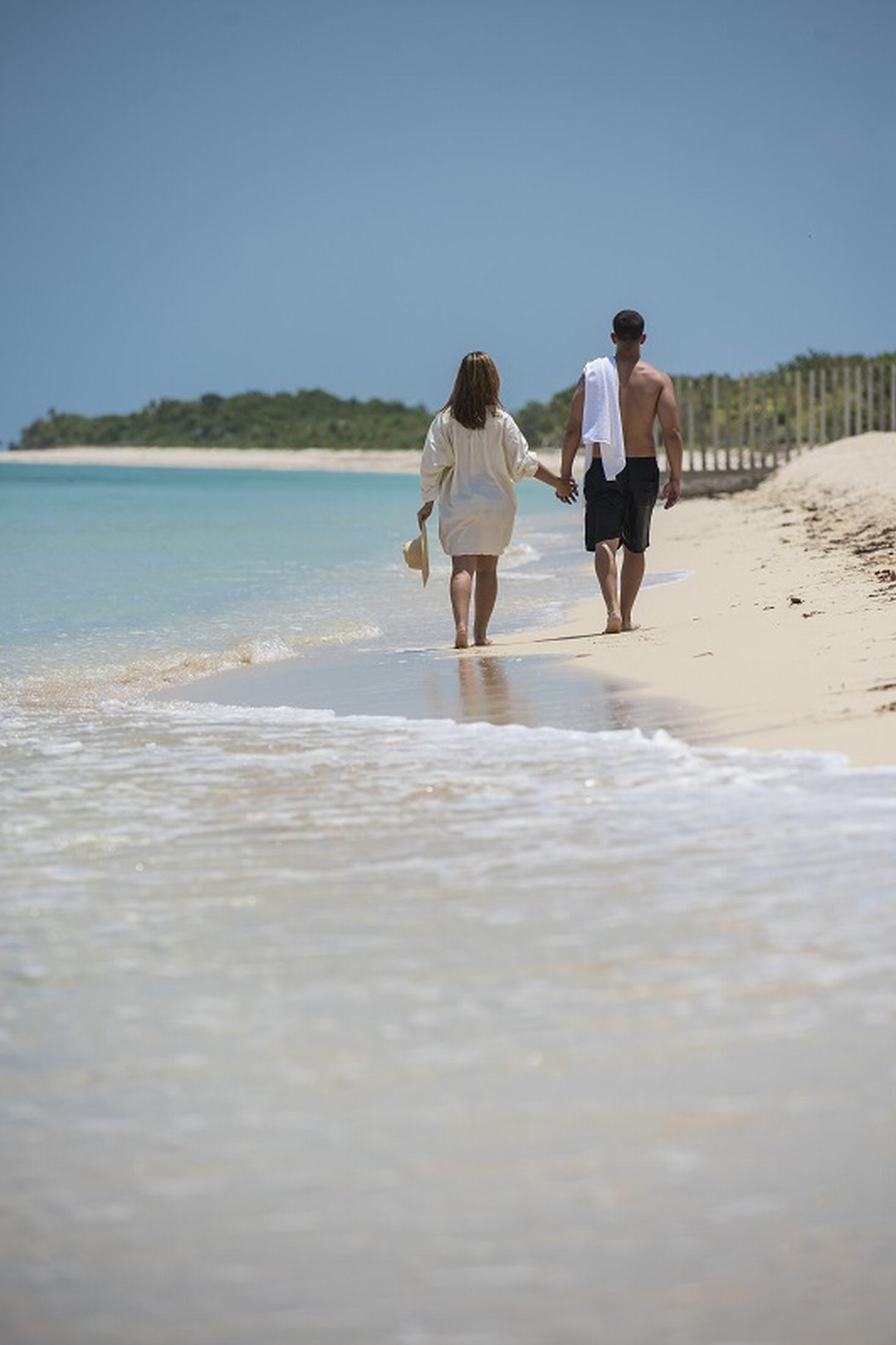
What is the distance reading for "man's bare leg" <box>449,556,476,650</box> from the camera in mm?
10219

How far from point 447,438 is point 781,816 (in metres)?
5.69

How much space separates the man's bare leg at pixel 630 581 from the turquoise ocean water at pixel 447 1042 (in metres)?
3.97

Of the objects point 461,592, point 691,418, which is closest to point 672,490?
point 461,592

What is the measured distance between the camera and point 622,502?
1042 centimetres

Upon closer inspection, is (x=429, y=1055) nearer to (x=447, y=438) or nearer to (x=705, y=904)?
(x=705, y=904)

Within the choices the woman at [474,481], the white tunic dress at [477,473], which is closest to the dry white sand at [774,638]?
the woman at [474,481]

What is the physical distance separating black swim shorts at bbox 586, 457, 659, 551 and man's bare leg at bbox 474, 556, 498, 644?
1.91 feet

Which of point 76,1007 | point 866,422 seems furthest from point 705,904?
point 866,422

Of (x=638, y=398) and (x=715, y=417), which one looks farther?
(x=715, y=417)

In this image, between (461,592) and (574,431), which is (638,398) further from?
(461,592)

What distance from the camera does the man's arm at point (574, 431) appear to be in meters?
10.2

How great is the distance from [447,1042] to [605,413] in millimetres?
7275

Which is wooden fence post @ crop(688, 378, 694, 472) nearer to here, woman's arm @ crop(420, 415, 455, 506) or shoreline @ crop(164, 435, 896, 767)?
shoreline @ crop(164, 435, 896, 767)

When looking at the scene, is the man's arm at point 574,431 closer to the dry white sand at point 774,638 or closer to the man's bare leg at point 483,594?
the man's bare leg at point 483,594
